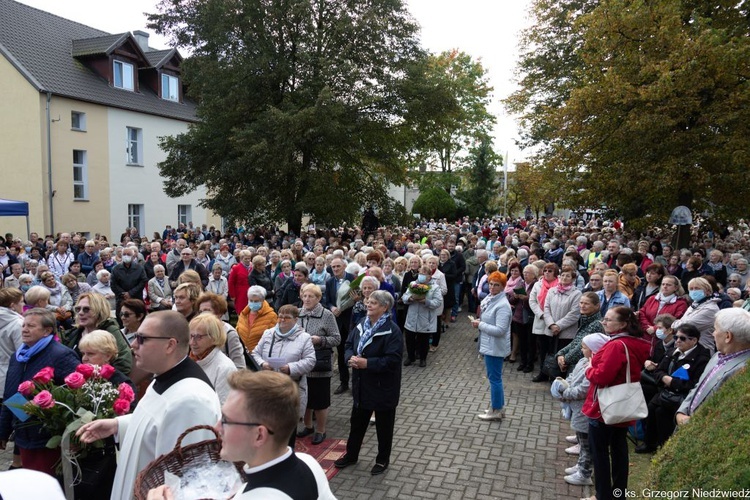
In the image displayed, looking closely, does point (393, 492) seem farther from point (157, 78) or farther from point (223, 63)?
point (157, 78)

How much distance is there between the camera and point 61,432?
399 centimetres

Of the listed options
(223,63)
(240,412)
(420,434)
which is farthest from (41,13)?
Answer: (240,412)

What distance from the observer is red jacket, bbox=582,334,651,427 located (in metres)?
4.77

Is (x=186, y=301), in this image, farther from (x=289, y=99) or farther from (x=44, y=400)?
(x=289, y=99)

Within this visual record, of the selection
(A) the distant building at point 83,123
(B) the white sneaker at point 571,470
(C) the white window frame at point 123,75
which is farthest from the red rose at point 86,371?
(C) the white window frame at point 123,75

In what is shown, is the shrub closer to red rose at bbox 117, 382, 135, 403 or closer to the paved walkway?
the paved walkway

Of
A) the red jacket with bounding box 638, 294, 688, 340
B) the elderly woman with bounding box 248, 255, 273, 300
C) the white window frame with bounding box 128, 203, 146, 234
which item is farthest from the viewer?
the white window frame with bounding box 128, 203, 146, 234

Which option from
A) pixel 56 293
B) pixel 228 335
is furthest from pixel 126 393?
pixel 56 293

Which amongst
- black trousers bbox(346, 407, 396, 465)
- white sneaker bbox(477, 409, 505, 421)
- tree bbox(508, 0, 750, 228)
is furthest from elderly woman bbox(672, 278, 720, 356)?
tree bbox(508, 0, 750, 228)

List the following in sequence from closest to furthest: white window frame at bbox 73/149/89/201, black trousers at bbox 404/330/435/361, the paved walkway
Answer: the paved walkway
black trousers at bbox 404/330/435/361
white window frame at bbox 73/149/89/201

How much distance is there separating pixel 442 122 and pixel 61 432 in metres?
21.0

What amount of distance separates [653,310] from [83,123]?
2596 cm

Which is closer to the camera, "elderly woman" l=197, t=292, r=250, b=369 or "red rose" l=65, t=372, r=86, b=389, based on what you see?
"red rose" l=65, t=372, r=86, b=389

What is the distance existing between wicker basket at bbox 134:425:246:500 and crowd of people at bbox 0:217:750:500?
1.27 ft
